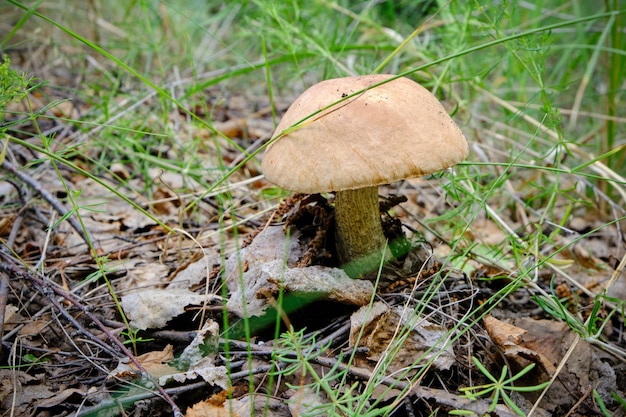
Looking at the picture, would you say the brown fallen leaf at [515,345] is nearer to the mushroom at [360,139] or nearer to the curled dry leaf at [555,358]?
the curled dry leaf at [555,358]

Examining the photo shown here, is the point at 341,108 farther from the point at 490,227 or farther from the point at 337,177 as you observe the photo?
the point at 490,227

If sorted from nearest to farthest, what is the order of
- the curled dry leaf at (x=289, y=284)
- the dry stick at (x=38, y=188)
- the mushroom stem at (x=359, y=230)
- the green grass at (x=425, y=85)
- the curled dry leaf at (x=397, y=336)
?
the curled dry leaf at (x=397, y=336) → the curled dry leaf at (x=289, y=284) → the mushroom stem at (x=359, y=230) → the green grass at (x=425, y=85) → the dry stick at (x=38, y=188)

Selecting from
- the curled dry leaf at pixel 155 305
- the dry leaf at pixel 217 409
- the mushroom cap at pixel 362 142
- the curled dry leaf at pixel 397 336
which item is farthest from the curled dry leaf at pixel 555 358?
the curled dry leaf at pixel 155 305

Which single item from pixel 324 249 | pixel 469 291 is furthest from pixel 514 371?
pixel 324 249

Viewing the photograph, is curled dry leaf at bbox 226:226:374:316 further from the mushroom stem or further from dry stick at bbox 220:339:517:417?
dry stick at bbox 220:339:517:417

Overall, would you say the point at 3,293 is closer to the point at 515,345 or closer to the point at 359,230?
the point at 359,230

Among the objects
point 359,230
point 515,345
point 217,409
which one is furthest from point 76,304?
point 515,345

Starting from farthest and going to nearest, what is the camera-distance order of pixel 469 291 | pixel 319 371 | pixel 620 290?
pixel 620 290 → pixel 469 291 → pixel 319 371
